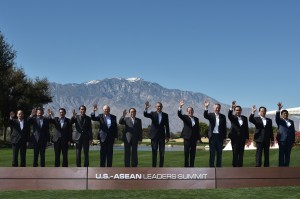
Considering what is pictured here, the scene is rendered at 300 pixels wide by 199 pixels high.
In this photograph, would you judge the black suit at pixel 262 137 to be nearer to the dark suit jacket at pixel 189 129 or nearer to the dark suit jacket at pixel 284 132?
the dark suit jacket at pixel 284 132

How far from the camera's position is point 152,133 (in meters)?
15.6

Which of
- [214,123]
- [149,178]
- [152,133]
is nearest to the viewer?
[149,178]

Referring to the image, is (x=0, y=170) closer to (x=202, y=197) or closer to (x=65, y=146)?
(x=65, y=146)

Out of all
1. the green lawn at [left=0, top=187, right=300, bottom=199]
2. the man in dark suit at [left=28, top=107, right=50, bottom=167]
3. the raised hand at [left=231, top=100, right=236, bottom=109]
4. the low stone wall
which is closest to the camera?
the green lawn at [left=0, top=187, right=300, bottom=199]

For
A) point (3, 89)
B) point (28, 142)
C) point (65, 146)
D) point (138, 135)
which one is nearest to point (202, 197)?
point (138, 135)

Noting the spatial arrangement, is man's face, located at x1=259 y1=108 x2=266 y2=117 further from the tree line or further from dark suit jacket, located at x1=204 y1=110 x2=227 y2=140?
the tree line

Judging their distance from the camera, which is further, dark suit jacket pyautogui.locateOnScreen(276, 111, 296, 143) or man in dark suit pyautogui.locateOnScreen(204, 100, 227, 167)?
dark suit jacket pyautogui.locateOnScreen(276, 111, 296, 143)

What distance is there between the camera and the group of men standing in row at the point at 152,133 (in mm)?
15461

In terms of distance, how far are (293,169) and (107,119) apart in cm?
621

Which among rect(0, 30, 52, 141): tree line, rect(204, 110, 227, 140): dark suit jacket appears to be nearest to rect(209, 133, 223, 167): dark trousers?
rect(204, 110, 227, 140): dark suit jacket

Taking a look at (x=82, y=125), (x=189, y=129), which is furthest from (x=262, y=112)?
(x=82, y=125)

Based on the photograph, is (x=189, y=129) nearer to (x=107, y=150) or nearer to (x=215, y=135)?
(x=215, y=135)

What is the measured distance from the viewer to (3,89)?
54688 mm

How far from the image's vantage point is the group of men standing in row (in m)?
15.5
